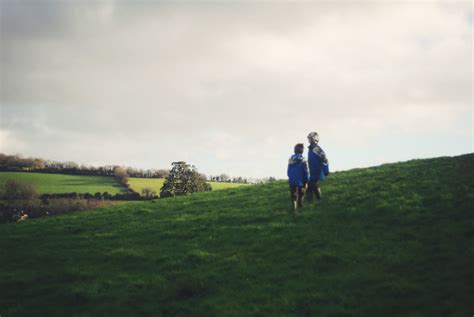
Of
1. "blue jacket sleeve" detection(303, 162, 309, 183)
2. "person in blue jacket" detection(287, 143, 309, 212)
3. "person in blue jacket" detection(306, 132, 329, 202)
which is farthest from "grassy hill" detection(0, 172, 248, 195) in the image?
"blue jacket sleeve" detection(303, 162, 309, 183)

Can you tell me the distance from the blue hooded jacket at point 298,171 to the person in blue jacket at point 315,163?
4.15 ft

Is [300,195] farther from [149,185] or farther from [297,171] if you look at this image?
[149,185]

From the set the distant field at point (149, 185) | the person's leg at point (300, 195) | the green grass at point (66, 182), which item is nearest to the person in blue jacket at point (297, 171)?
the person's leg at point (300, 195)

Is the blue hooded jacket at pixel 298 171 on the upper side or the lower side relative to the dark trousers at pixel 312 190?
upper

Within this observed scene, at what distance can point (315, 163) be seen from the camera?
17.7 meters

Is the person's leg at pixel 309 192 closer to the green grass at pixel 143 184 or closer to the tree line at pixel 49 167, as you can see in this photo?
the green grass at pixel 143 184

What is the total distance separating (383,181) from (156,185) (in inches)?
2701

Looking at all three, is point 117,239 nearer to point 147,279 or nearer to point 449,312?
point 147,279

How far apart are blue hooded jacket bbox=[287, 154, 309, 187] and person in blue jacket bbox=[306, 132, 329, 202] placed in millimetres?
1265

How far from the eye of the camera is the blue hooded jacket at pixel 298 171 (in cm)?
1639

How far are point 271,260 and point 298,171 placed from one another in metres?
5.84

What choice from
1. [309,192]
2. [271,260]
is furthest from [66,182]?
[271,260]

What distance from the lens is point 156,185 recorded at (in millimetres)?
83438

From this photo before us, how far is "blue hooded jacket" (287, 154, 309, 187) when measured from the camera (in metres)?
16.4
